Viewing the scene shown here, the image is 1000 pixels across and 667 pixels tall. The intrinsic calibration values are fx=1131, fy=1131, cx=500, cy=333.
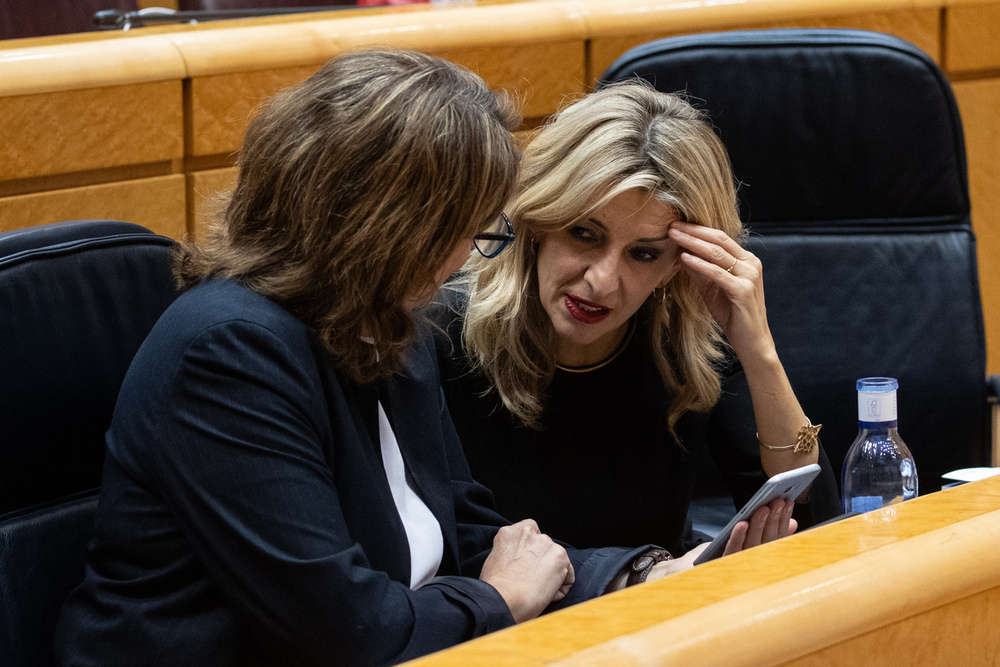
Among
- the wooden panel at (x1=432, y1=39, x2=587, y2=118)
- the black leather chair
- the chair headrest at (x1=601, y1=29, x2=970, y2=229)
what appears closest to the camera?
the black leather chair

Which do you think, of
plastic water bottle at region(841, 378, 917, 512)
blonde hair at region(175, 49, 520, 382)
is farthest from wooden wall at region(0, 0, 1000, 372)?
plastic water bottle at region(841, 378, 917, 512)

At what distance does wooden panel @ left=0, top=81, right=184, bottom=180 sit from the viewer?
1.58m

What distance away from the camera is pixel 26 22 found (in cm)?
252

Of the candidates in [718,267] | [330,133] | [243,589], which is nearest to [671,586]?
[243,589]

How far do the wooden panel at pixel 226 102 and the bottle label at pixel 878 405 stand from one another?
1.03 m

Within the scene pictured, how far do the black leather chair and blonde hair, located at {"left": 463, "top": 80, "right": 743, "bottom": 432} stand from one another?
1.56 feet

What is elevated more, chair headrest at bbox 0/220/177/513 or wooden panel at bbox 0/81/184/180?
wooden panel at bbox 0/81/184/180

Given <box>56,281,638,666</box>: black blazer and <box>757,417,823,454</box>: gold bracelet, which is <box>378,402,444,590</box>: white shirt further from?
<box>757,417,823,454</box>: gold bracelet

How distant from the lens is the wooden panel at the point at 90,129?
1.58 metres

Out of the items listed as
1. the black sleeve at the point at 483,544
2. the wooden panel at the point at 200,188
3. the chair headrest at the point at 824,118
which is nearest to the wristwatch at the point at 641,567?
the black sleeve at the point at 483,544

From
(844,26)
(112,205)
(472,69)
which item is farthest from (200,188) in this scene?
(844,26)

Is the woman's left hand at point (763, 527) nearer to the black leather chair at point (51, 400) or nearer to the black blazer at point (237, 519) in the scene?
the black blazer at point (237, 519)

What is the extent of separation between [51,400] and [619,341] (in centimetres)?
74

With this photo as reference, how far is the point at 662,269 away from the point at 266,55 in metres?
0.77
